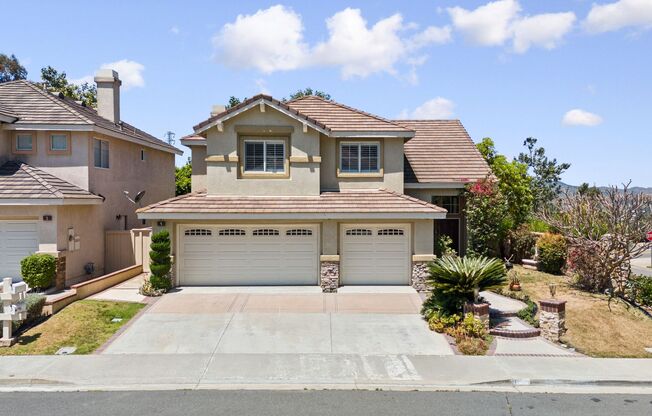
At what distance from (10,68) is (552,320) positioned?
154 ft

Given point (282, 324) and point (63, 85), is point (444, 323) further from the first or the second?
point (63, 85)

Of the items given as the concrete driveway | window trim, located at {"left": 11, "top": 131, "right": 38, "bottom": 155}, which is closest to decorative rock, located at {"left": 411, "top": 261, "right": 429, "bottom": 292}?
the concrete driveway

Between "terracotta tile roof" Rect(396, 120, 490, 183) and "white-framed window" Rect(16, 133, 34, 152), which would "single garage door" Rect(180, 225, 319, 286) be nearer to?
"terracotta tile roof" Rect(396, 120, 490, 183)

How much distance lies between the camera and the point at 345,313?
14.5 meters

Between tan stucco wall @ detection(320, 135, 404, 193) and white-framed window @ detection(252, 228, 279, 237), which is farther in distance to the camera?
tan stucco wall @ detection(320, 135, 404, 193)

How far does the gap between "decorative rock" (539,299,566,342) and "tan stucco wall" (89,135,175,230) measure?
610 inches

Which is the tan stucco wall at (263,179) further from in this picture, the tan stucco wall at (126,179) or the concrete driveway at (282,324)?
the tan stucco wall at (126,179)

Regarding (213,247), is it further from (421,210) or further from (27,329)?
(421,210)

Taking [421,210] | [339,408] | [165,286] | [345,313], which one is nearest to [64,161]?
[165,286]

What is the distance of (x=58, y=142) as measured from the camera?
1830 centimetres

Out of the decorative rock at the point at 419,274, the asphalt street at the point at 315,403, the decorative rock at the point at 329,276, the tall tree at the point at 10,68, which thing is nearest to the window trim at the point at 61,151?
the decorative rock at the point at 329,276

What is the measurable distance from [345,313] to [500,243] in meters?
9.77

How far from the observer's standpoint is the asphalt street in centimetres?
855

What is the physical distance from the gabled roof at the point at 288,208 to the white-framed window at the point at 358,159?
1.65 metres
